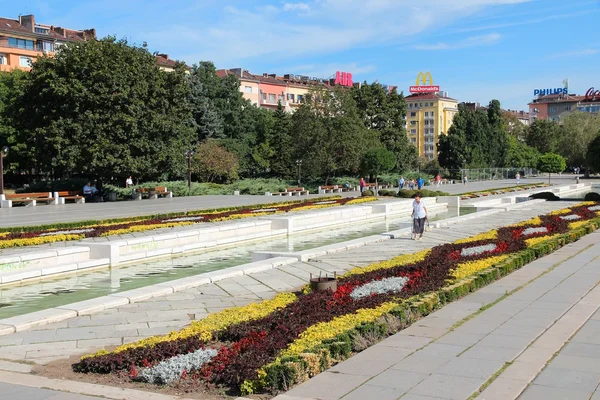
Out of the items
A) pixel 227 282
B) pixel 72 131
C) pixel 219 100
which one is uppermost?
pixel 219 100

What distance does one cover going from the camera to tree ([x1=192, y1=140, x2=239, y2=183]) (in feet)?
176

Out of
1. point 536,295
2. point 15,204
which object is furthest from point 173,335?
point 15,204

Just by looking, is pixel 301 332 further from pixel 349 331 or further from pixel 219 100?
pixel 219 100

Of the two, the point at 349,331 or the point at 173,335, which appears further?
the point at 173,335

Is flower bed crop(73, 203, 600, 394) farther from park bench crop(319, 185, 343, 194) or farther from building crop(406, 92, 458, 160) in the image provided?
building crop(406, 92, 458, 160)

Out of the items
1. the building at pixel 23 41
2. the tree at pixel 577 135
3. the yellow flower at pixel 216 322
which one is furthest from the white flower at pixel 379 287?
the tree at pixel 577 135

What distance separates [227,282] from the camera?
38.7 ft

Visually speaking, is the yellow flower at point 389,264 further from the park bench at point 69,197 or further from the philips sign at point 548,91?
the philips sign at point 548,91

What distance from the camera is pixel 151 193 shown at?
140ft

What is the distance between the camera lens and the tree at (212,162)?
176ft

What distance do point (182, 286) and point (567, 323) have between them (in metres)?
6.34

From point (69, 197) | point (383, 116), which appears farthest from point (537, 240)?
point (383, 116)

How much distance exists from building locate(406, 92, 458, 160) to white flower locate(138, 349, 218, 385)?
12538 centimetres

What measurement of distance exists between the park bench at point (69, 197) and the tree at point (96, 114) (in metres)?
1.52
